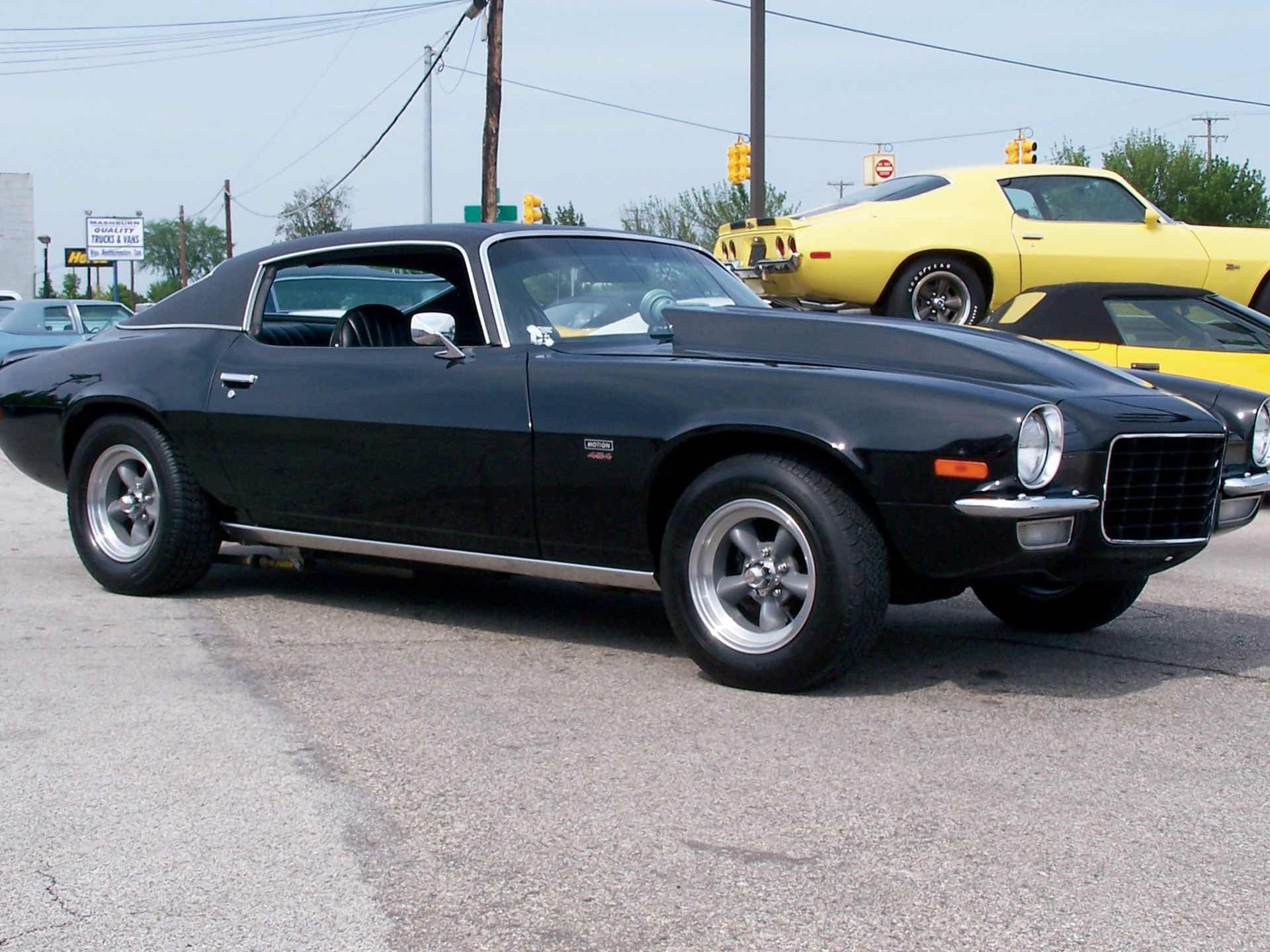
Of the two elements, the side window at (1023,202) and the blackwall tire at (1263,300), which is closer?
the side window at (1023,202)

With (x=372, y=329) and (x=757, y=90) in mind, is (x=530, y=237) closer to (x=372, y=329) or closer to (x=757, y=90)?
(x=372, y=329)

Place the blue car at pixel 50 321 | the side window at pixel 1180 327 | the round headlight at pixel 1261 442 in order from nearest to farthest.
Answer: the round headlight at pixel 1261 442 < the side window at pixel 1180 327 < the blue car at pixel 50 321

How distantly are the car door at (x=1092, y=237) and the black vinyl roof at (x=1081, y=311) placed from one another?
2036 millimetres

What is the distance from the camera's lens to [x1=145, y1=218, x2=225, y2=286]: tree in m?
127

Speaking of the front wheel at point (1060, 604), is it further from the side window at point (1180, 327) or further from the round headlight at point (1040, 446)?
the side window at point (1180, 327)

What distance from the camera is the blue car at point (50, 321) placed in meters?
21.0

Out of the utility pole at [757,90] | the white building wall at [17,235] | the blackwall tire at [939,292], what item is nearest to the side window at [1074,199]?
the blackwall tire at [939,292]

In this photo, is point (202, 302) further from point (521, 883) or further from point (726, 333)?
point (521, 883)

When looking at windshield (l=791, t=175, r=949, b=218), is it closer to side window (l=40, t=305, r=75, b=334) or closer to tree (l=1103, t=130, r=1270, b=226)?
side window (l=40, t=305, r=75, b=334)

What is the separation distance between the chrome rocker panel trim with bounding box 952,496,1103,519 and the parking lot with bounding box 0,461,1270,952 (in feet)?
2.06

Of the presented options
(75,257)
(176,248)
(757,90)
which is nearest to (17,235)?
(75,257)

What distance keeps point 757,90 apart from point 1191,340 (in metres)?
9.89

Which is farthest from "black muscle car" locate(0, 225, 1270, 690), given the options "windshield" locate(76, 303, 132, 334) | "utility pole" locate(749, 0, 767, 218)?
"windshield" locate(76, 303, 132, 334)

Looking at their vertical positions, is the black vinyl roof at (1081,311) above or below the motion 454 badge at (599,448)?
above
